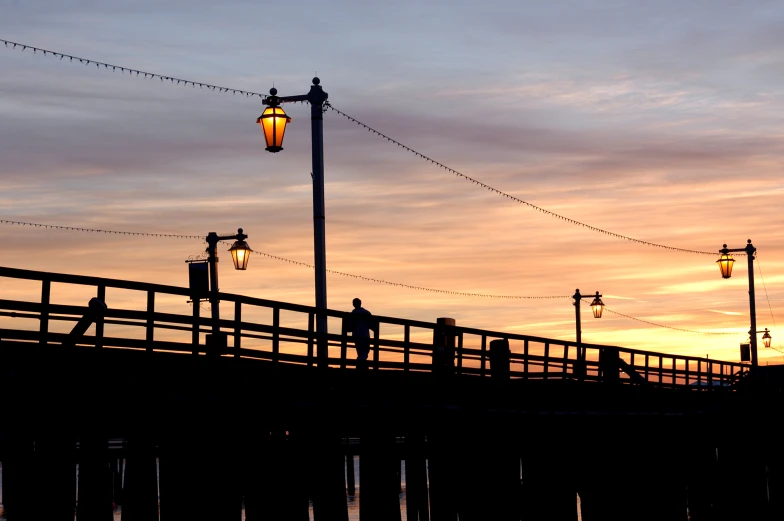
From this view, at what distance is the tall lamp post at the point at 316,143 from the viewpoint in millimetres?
21422

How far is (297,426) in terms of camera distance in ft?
56.4

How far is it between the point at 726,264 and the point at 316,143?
85.4 ft

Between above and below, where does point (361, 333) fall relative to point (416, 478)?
above

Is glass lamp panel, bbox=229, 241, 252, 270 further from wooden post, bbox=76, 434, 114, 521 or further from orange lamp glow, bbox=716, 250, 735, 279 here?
orange lamp glow, bbox=716, 250, 735, 279

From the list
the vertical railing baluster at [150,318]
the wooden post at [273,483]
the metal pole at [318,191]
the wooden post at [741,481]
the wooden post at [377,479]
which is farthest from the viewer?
the wooden post at [741,481]

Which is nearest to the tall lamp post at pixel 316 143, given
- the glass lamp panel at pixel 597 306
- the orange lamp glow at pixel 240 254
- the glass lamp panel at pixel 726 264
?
the orange lamp glow at pixel 240 254

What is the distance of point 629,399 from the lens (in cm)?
2830

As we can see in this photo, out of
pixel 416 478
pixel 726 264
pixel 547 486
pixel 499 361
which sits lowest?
pixel 547 486

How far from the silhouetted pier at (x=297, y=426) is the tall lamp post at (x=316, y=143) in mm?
750

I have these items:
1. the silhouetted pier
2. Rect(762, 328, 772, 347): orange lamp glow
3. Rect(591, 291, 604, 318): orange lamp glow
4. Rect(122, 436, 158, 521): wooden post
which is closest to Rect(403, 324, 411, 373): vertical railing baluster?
the silhouetted pier

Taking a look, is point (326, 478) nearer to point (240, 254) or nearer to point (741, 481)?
point (240, 254)

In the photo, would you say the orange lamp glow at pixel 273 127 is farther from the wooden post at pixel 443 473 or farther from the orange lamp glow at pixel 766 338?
the orange lamp glow at pixel 766 338

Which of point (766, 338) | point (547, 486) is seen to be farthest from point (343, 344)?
point (766, 338)

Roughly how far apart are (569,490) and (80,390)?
459 inches
